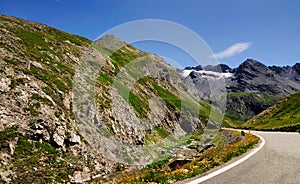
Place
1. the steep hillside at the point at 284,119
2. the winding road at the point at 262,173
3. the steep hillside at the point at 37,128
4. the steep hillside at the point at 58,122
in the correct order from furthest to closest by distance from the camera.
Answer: the steep hillside at the point at 284,119
the steep hillside at the point at 58,122
the steep hillside at the point at 37,128
the winding road at the point at 262,173

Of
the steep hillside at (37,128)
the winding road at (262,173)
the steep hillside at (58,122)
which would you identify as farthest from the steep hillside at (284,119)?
the steep hillside at (37,128)

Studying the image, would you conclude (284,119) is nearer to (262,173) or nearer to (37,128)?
(37,128)

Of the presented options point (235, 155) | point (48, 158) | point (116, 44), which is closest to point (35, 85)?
point (48, 158)

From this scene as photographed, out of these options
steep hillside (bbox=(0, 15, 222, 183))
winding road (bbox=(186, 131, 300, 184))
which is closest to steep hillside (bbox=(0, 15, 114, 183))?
steep hillside (bbox=(0, 15, 222, 183))

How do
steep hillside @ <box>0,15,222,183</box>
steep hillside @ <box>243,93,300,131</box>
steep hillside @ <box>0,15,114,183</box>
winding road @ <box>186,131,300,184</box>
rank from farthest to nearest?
steep hillside @ <box>243,93,300,131</box> → steep hillside @ <box>0,15,222,183</box> → steep hillside @ <box>0,15,114,183</box> → winding road @ <box>186,131,300,184</box>

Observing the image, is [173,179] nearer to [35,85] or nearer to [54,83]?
[35,85]

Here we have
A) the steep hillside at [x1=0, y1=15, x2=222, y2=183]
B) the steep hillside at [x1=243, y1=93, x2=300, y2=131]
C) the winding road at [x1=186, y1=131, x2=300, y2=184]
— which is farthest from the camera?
the steep hillside at [x1=243, y1=93, x2=300, y2=131]

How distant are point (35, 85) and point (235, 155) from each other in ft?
89.9

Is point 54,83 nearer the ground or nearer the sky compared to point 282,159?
nearer the sky

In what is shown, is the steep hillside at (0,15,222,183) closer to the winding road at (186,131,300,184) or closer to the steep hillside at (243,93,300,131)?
the winding road at (186,131,300,184)

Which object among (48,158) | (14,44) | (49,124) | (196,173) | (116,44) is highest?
(116,44)

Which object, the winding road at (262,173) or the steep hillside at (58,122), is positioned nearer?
the winding road at (262,173)

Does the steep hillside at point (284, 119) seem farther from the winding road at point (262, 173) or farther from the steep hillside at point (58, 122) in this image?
the winding road at point (262, 173)

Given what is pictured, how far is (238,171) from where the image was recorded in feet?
37.2
